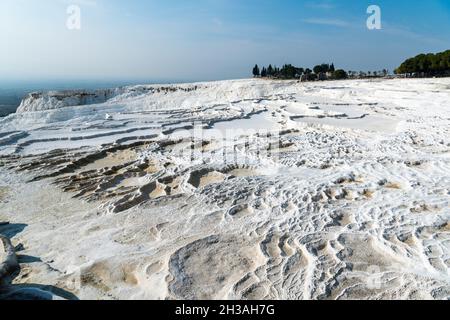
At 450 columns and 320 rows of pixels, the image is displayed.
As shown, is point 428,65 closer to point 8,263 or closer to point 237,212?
point 237,212

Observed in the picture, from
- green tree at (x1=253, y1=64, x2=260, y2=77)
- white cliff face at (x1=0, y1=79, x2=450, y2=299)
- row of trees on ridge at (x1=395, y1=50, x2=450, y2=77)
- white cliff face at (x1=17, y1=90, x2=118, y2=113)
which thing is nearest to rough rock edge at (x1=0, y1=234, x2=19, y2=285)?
white cliff face at (x1=0, y1=79, x2=450, y2=299)

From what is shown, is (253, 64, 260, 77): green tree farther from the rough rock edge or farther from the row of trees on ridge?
the rough rock edge

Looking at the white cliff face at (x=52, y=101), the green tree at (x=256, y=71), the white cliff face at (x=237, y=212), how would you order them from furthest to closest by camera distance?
the green tree at (x=256, y=71) < the white cliff face at (x=52, y=101) < the white cliff face at (x=237, y=212)

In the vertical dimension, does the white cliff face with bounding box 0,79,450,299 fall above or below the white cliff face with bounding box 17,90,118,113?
below

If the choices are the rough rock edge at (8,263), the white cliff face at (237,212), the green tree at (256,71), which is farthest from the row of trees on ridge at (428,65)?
the rough rock edge at (8,263)

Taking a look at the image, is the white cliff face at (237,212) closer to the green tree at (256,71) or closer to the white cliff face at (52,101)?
the white cliff face at (52,101)

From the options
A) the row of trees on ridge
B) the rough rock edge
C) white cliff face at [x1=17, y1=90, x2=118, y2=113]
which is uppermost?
the row of trees on ridge

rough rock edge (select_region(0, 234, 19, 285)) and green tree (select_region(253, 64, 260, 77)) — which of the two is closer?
rough rock edge (select_region(0, 234, 19, 285))

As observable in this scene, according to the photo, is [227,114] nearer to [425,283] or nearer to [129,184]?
[129,184]

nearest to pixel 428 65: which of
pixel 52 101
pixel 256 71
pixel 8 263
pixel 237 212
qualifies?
pixel 256 71
